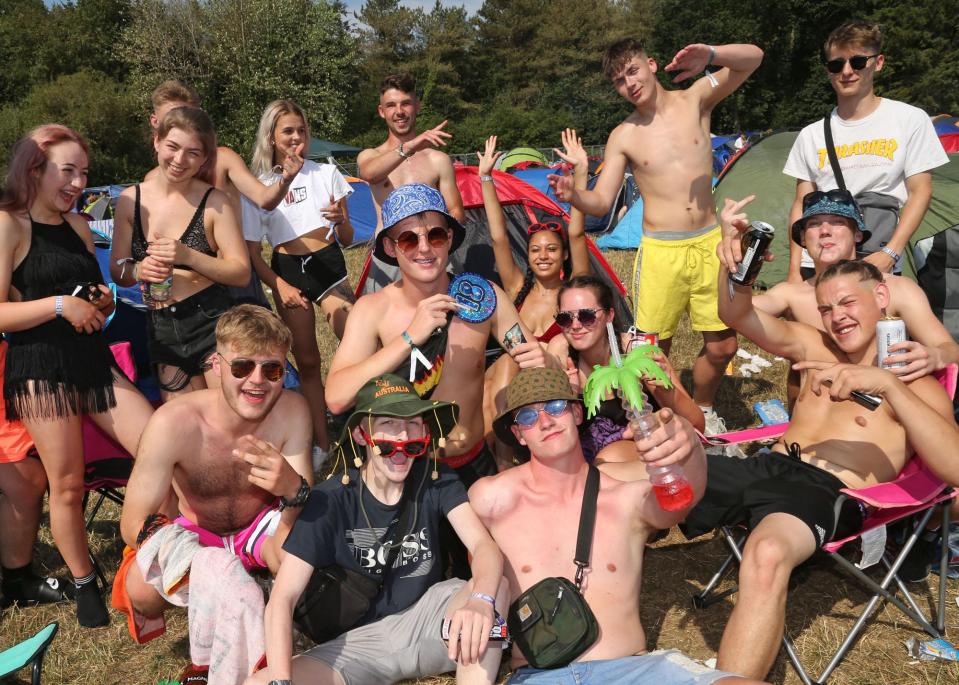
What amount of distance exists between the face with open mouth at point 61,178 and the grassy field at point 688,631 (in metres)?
2.00

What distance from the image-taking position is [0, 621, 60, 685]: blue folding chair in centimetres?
257

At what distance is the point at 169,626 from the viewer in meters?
3.46

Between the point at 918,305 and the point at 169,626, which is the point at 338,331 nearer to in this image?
the point at 169,626

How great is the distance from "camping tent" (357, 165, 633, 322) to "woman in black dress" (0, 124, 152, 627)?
10.4ft

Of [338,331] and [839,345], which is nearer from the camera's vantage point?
[839,345]

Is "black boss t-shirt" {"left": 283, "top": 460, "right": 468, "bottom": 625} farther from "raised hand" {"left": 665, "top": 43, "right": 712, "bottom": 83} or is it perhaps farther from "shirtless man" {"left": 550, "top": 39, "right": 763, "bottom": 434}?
"raised hand" {"left": 665, "top": 43, "right": 712, "bottom": 83}

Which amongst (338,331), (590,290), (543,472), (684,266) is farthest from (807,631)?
(338,331)

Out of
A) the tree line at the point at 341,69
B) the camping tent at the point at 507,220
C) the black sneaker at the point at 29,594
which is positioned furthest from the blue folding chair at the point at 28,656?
the tree line at the point at 341,69

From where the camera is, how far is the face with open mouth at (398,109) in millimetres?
5094

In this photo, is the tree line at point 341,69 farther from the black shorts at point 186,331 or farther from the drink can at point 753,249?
the drink can at point 753,249

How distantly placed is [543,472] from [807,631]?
5.05 ft

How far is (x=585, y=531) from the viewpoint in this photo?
2.72 metres

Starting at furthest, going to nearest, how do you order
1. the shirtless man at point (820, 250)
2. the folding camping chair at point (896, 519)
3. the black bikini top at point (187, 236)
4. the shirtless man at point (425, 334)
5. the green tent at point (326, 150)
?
the green tent at point (326, 150), the black bikini top at point (187, 236), the shirtless man at point (820, 250), the shirtless man at point (425, 334), the folding camping chair at point (896, 519)

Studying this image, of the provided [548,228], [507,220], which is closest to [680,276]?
[548,228]
